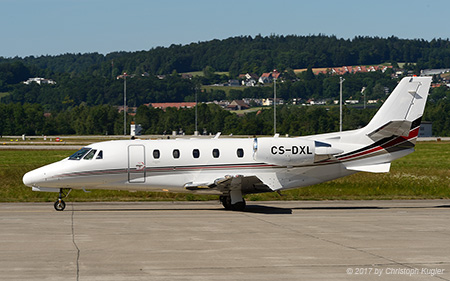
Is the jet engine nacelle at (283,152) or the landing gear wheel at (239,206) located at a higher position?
the jet engine nacelle at (283,152)

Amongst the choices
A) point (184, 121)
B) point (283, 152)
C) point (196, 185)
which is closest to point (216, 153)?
point (196, 185)

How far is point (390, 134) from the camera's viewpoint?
1054 inches

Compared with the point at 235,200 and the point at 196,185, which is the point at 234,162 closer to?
the point at 235,200

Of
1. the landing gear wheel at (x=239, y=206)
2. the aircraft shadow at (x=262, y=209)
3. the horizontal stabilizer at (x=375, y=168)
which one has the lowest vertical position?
the aircraft shadow at (x=262, y=209)

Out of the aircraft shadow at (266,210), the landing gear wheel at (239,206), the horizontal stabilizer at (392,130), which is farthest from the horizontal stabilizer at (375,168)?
the landing gear wheel at (239,206)

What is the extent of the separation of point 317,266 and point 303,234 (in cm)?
462

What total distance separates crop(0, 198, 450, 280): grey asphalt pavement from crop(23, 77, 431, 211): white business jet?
1.04 m

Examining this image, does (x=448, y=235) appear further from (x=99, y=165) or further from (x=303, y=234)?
(x=99, y=165)

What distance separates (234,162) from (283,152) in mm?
1880

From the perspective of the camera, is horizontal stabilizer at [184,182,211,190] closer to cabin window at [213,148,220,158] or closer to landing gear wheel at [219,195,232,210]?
cabin window at [213,148,220,158]

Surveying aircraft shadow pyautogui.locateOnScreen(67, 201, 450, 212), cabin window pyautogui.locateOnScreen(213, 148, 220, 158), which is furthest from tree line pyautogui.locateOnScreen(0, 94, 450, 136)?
cabin window pyautogui.locateOnScreen(213, 148, 220, 158)

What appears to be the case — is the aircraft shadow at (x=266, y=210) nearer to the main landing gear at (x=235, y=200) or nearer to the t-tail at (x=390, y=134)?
the main landing gear at (x=235, y=200)

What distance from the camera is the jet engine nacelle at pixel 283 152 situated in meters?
25.7

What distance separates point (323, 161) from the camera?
85.7 feet
